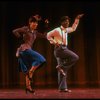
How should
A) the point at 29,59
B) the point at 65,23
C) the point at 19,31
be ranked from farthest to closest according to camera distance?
the point at 65,23
the point at 29,59
the point at 19,31

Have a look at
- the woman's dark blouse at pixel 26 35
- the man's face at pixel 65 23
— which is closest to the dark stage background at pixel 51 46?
the man's face at pixel 65 23

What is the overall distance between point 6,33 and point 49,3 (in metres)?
1.18

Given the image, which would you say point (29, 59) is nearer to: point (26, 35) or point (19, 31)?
point (26, 35)

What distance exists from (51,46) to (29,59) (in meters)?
2.17

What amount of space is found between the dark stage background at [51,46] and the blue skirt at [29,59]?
2.06 metres

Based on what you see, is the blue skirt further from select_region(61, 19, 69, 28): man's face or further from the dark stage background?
the dark stage background

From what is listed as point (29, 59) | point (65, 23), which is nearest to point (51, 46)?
point (65, 23)

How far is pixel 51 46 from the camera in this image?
12.2m

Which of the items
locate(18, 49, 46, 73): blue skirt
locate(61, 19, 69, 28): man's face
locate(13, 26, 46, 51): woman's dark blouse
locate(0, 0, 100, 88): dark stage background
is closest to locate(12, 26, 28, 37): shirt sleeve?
locate(13, 26, 46, 51): woman's dark blouse

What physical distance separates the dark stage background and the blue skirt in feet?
6.77

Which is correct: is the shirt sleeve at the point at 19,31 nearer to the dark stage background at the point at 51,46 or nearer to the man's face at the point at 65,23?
the man's face at the point at 65,23

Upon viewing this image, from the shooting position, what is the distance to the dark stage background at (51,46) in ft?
39.7

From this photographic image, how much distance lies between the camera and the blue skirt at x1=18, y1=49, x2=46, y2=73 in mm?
10008

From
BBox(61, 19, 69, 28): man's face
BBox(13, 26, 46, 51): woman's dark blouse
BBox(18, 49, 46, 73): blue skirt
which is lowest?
BBox(18, 49, 46, 73): blue skirt
